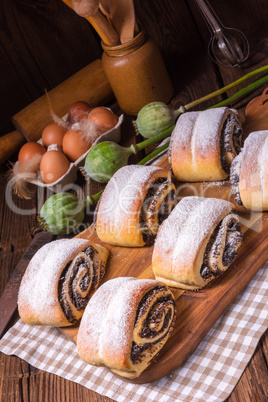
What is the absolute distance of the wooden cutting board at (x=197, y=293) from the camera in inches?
50.8

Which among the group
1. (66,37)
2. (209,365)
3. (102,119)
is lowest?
(209,365)

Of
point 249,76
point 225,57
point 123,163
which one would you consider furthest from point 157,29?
point 123,163

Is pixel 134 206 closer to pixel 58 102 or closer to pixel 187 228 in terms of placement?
pixel 187 228

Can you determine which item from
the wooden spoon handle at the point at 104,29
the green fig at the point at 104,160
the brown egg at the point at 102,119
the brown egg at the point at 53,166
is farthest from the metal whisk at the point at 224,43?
the brown egg at the point at 53,166

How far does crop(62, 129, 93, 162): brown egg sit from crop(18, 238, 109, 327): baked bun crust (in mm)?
Result: 592

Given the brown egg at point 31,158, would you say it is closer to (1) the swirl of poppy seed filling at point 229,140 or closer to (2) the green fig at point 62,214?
(2) the green fig at point 62,214

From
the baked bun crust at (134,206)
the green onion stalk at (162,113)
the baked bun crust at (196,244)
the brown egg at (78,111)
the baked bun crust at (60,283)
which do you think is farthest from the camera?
the brown egg at (78,111)

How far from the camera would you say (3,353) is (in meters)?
1.61

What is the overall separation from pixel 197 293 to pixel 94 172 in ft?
2.45

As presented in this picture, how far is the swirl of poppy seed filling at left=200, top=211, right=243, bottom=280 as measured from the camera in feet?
4.51

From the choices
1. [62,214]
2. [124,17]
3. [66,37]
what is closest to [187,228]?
[62,214]

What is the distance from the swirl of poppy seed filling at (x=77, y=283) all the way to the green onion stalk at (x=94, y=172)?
31 centimetres

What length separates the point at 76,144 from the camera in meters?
2.11

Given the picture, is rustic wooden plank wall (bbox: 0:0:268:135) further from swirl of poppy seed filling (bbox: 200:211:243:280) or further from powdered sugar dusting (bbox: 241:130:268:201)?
swirl of poppy seed filling (bbox: 200:211:243:280)
